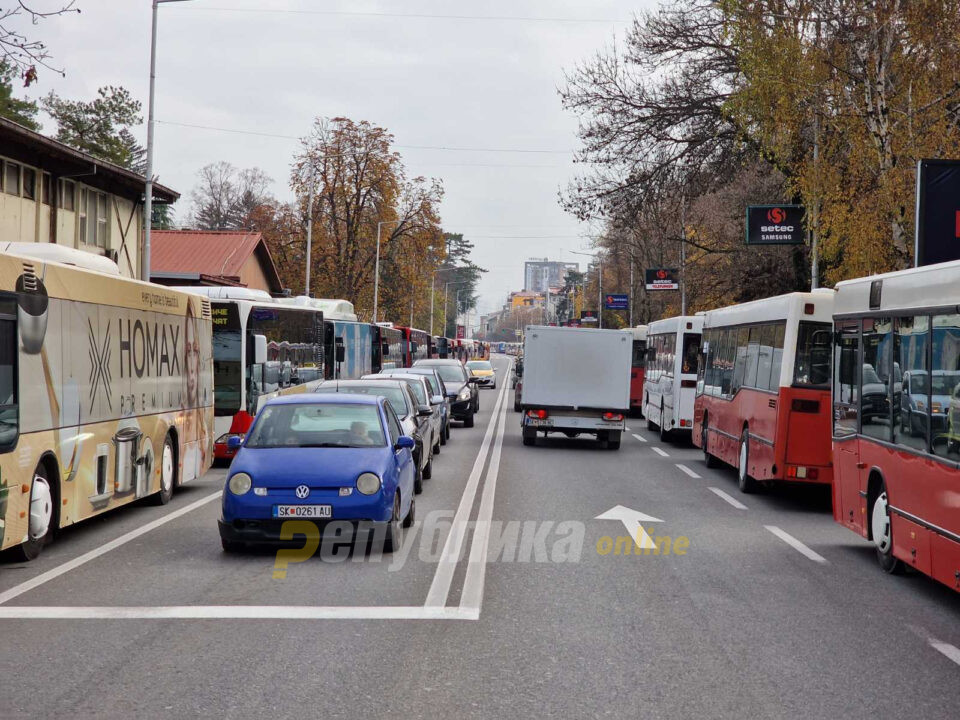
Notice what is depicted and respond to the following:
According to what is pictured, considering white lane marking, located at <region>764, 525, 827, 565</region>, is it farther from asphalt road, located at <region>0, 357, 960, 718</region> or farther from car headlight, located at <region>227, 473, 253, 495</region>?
car headlight, located at <region>227, 473, 253, 495</region>

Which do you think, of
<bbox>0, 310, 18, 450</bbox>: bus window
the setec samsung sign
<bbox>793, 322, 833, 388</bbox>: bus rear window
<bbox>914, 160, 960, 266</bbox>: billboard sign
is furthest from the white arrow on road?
the setec samsung sign

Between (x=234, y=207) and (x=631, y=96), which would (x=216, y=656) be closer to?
(x=631, y=96)

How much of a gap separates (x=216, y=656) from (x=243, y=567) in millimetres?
3245

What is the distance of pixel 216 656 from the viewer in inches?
273

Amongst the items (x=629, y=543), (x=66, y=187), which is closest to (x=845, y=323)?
(x=629, y=543)

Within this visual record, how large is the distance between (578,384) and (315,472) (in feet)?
49.9

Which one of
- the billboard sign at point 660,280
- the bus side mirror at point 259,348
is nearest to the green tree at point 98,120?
the billboard sign at point 660,280

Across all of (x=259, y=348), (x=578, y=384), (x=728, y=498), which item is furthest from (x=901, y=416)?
(x=578, y=384)

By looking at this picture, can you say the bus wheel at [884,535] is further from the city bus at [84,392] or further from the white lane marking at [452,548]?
the city bus at [84,392]

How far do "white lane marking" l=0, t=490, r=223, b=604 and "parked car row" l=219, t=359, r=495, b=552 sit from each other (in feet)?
3.99

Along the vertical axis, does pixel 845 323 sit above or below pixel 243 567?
above

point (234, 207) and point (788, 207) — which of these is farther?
point (234, 207)

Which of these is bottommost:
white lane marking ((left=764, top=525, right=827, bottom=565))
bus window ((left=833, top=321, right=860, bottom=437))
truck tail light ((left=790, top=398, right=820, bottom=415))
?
white lane marking ((left=764, top=525, right=827, bottom=565))

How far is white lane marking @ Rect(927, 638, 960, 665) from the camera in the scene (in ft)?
23.9
